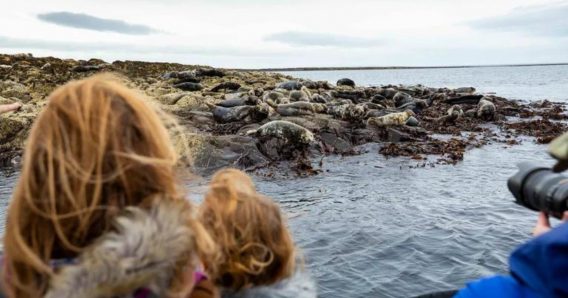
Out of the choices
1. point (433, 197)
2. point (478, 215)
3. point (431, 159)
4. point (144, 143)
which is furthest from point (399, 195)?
point (144, 143)

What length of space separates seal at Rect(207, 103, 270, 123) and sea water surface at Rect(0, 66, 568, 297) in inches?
159

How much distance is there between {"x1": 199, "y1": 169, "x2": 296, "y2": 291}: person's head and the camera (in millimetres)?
2271

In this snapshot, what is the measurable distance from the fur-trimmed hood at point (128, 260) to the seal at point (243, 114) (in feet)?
46.7

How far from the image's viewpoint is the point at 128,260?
153cm

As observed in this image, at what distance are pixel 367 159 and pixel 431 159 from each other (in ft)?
4.94

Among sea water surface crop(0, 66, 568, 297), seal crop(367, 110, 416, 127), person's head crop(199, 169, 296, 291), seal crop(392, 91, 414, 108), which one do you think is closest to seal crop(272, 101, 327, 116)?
seal crop(367, 110, 416, 127)

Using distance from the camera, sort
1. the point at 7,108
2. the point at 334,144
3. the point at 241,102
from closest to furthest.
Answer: the point at 7,108
the point at 334,144
the point at 241,102

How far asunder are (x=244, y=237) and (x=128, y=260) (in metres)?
0.80

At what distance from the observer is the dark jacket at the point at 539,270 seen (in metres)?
1.32

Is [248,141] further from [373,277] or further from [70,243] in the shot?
[70,243]

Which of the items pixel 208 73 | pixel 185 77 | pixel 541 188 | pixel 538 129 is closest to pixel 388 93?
pixel 538 129

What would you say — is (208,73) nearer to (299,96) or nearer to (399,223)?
(299,96)

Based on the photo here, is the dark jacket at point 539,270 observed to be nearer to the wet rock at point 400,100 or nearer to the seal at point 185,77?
the wet rock at point 400,100

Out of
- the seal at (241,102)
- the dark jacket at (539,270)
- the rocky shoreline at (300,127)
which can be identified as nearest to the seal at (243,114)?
the rocky shoreline at (300,127)
